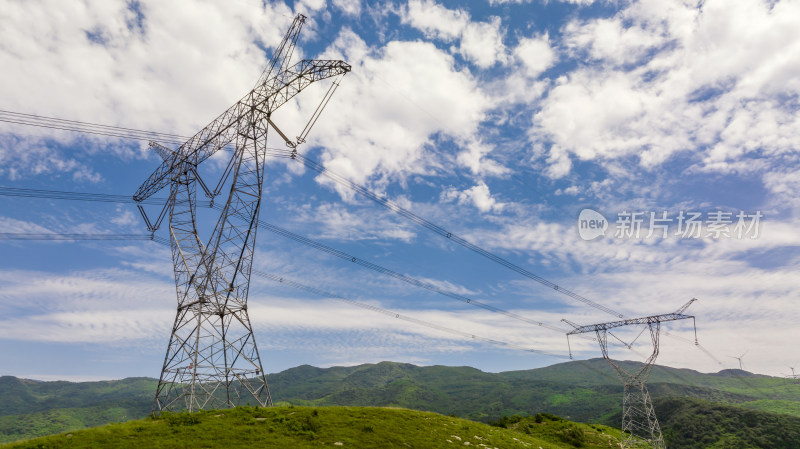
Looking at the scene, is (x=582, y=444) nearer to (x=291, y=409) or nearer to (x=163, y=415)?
(x=291, y=409)

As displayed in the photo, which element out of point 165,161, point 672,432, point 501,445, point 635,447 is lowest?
point 672,432

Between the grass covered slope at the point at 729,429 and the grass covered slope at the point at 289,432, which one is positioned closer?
the grass covered slope at the point at 289,432

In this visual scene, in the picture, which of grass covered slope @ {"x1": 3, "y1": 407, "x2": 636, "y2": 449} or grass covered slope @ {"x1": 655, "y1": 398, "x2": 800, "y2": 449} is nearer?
grass covered slope @ {"x1": 3, "y1": 407, "x2": 636, "y2": 449}

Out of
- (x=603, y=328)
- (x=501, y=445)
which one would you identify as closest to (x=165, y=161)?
(x=501, y=445)

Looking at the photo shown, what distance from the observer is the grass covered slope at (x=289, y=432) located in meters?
28.1

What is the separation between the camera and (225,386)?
43812 mm

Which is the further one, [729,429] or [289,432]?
[729,429]

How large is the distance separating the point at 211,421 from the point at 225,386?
11.4 metres

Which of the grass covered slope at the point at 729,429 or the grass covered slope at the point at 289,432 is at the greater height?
the grass covered slope at the point at 289,432

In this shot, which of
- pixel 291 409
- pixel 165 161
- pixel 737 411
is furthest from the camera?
pixel 737 411

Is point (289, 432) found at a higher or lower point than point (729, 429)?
higher

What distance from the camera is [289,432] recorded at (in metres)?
32.6

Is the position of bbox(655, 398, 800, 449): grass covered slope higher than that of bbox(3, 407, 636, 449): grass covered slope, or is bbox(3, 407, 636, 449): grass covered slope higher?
bbox(3, 407, 636, 449): grass covered slope

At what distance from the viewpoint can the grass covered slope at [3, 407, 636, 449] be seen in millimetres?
28062
